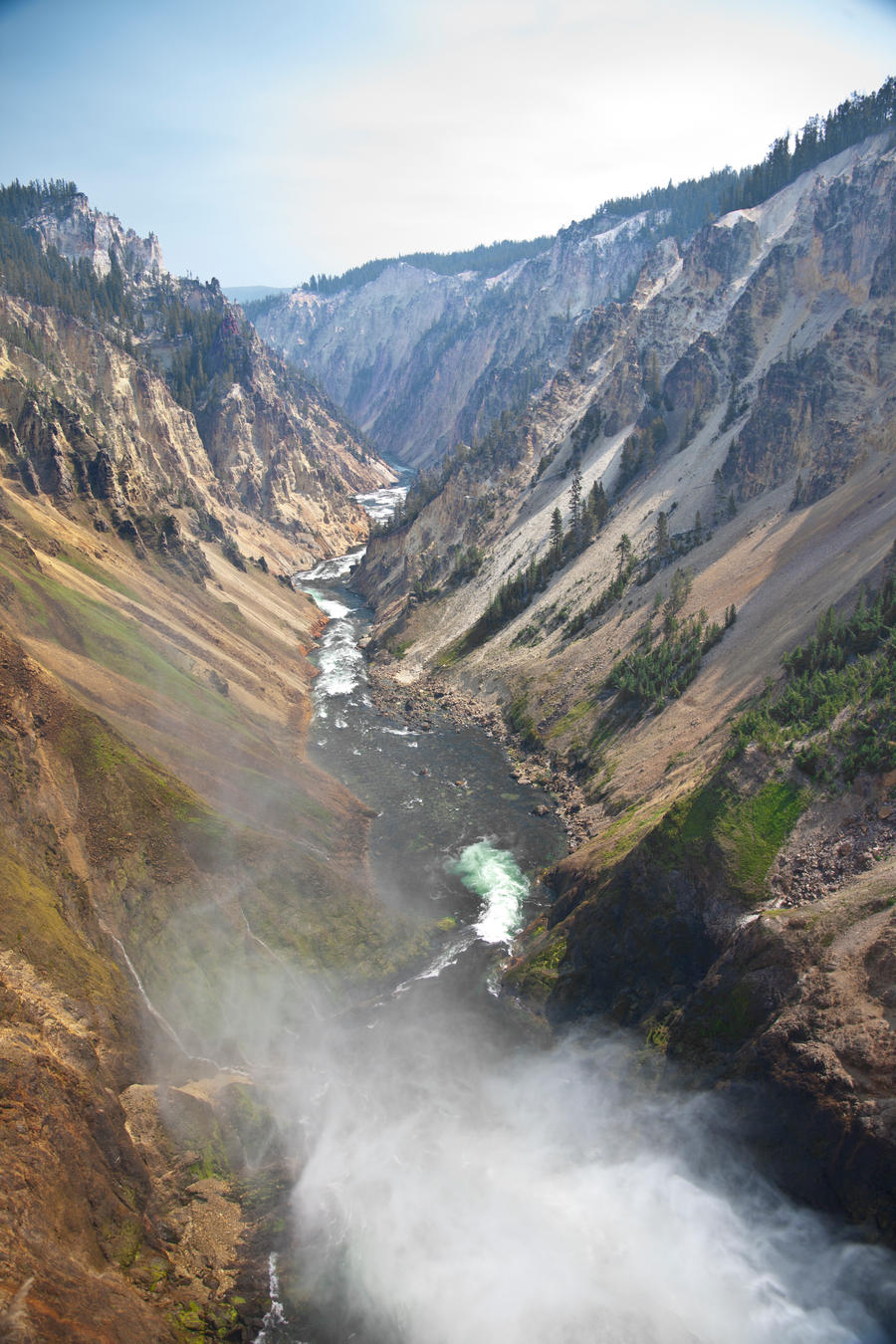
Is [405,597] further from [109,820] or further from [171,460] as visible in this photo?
[109,820]

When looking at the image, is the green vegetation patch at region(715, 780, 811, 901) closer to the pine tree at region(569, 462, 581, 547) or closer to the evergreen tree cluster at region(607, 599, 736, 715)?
the evergreen tree cluster at region(607, 599, 736, 715)

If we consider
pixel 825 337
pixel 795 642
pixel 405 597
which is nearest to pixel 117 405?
pixel 405 597

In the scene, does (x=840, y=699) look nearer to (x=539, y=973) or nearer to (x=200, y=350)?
(x=539, y=973)

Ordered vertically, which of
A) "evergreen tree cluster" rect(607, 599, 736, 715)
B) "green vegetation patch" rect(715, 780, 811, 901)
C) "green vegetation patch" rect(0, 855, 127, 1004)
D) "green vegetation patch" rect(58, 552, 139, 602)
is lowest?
"green vegetation patch" rect(0, 855, 127, 1004)

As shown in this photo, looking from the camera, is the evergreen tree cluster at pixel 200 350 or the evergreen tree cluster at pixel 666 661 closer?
the evergreen tree cluster at pixel 666 661

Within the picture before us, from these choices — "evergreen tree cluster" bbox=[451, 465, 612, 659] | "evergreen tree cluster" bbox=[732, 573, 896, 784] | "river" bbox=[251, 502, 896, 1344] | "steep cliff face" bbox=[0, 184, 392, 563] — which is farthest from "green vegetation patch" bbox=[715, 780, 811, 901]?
"steep cliff face" bbox=[0, 184, 392, 563]

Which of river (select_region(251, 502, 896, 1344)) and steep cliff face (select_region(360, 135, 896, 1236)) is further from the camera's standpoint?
steep cliff face (select_region(360, 135, 896, 1236))

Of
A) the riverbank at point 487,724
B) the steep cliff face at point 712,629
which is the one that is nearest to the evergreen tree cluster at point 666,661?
the steep cliff face at point 712,629

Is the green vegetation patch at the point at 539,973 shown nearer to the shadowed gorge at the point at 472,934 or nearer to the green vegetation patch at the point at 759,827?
the shadowed gorge at the point at 472,934
